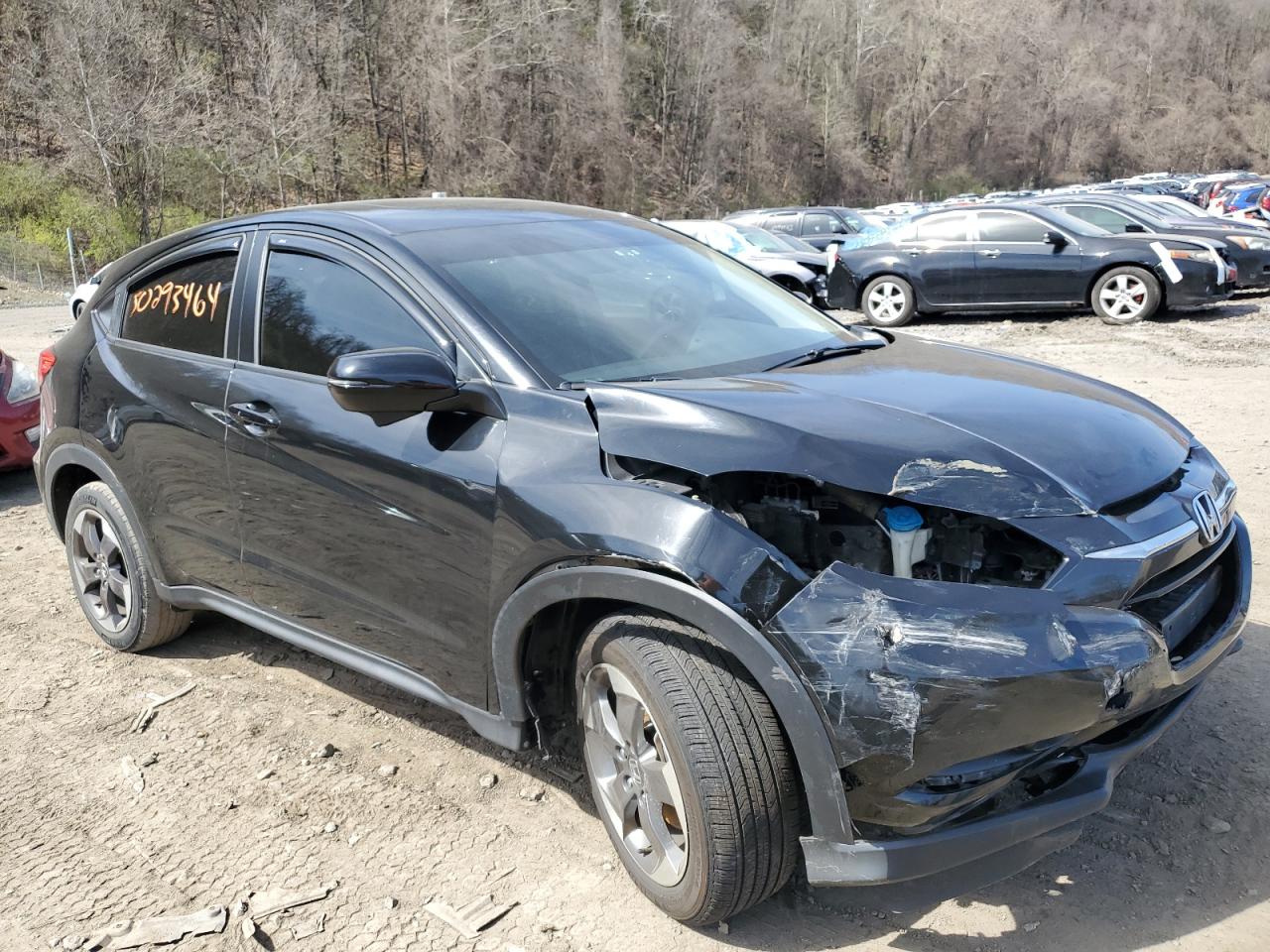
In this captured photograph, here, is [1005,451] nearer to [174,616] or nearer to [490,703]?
[490,703]

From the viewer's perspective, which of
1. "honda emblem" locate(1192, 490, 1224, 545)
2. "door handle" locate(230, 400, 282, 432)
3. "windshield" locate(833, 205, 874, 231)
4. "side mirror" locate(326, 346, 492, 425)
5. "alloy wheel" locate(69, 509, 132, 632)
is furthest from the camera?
"windshield" locate(833, 205, 874, 231)

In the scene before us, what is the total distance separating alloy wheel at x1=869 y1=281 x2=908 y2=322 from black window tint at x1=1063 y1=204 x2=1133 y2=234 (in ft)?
7.88

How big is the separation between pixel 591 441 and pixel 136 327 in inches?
94.9

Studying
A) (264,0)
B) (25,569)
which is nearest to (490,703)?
(25,569)

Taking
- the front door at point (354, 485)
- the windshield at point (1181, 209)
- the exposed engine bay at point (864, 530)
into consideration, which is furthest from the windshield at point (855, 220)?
the exposed engine bay at point (864, 530)

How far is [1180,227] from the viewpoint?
571 inches

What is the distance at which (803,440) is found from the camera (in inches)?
98.0

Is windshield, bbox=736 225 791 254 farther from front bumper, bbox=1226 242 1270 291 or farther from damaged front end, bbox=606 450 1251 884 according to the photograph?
damaged front end, bbox=606 450 1251 884

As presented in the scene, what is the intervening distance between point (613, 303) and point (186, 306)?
1.67m

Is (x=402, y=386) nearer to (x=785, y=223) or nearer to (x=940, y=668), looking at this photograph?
(x=940, y=668)

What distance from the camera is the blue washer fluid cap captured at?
2.43 m

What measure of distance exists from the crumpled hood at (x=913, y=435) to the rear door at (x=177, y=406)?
159cm

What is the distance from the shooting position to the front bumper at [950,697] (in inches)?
86.3

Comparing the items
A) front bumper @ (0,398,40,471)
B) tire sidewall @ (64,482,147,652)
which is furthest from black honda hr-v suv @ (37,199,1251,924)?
front bumper @ (0,398,40,471)
